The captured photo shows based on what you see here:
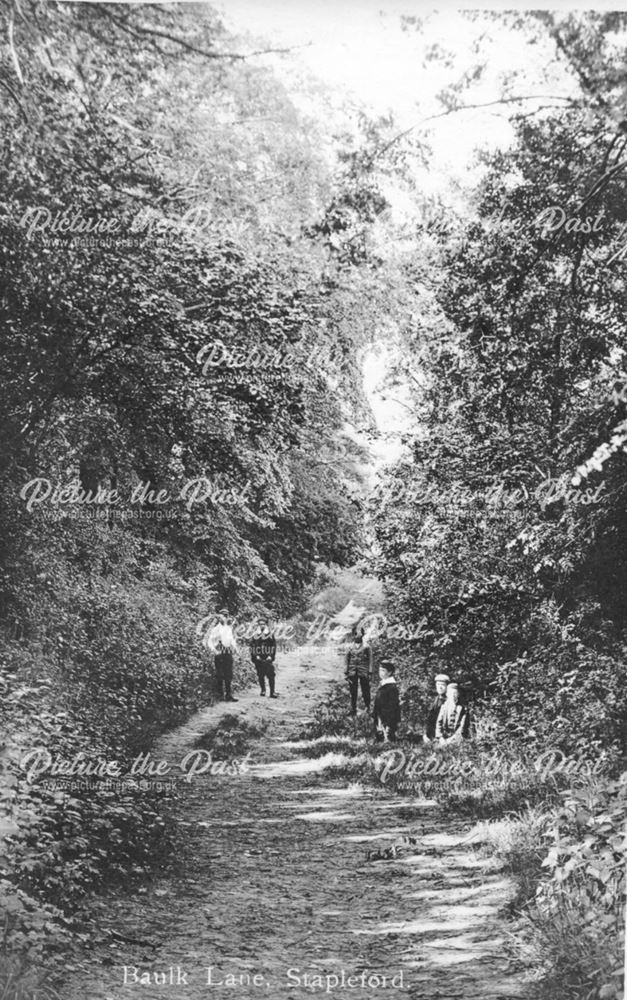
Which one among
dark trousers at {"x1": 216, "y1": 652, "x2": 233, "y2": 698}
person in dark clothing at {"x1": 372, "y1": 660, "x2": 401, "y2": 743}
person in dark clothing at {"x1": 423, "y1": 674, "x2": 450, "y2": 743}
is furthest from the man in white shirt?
person in dark clothing at {"x1": 423, "y1": 674, "x2": 450, "y2": 743}

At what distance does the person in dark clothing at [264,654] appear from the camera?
12.1 feet

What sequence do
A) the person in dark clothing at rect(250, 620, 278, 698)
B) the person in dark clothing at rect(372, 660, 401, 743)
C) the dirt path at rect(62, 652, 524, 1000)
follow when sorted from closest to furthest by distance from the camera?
1. the dirt path at rect(62, 652, 524, 1000)
2. the person in dark clothing at rect(250, 620, 278, 698)
3. the person in dark clothing at rect(372, 660, 401, 743)

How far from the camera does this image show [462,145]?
3.56 metres

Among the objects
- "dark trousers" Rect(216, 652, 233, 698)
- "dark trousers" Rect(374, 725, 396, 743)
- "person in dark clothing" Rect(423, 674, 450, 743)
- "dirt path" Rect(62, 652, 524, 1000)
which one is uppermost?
"dark trousers" Rect(216, 652, 233, 698)

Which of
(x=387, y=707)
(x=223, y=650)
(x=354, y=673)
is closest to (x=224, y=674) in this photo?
(x=223, y=650)

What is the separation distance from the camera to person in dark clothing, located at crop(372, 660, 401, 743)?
389 centimetres

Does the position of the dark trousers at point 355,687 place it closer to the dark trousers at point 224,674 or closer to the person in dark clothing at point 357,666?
the person in dark clothing at point 357,666

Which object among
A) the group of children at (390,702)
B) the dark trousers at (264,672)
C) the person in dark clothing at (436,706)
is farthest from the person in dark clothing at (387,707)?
the dark trousers at (264,672)

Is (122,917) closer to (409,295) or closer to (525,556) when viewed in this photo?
(525,556)

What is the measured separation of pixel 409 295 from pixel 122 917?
9.80ft

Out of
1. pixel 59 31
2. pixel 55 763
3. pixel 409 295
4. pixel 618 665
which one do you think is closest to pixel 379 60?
pixel 409 295

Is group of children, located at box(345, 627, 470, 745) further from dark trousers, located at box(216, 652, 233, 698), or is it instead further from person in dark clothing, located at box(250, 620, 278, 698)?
dark trousers, located at box(216, 652, 233, 698)

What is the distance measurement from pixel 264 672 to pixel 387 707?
0.66m

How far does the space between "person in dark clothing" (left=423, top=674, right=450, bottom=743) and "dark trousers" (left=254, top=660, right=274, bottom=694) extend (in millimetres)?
820
